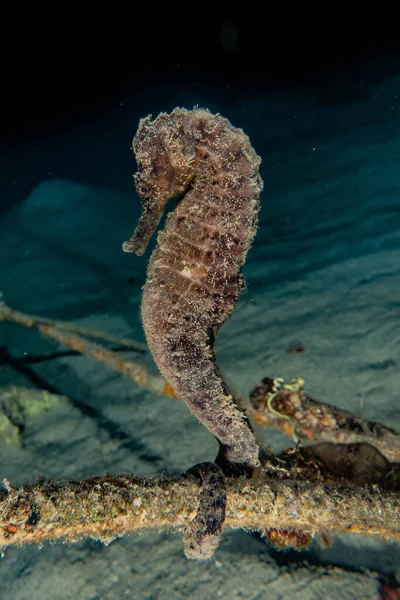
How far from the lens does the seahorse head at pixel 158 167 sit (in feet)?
7.02

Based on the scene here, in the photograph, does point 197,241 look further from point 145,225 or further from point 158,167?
point 158,167

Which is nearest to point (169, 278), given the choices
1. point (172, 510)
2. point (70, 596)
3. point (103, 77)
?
point (172, 510)

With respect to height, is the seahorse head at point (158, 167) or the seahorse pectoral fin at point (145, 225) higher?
the seahorse head at point (158, 167)

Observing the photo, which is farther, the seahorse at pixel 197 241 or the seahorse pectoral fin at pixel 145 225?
the seahorse pectoral fin at pixel 145 225

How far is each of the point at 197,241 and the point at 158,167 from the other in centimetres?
49

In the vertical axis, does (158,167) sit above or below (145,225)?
above

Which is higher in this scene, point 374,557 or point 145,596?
point 374,557

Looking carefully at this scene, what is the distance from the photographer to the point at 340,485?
2.40 m

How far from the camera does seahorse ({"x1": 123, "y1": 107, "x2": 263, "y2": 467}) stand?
2.12 meters

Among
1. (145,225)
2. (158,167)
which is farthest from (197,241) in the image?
(158,167)

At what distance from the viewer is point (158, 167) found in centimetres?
221

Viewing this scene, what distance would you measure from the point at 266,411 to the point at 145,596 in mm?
1640

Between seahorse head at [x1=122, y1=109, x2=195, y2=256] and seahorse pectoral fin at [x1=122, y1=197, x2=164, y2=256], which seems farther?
seahorse pectoral fin at [x1=122, y1=197, x2=164, y2=256]

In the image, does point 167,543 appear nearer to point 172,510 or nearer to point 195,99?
point 172,510
